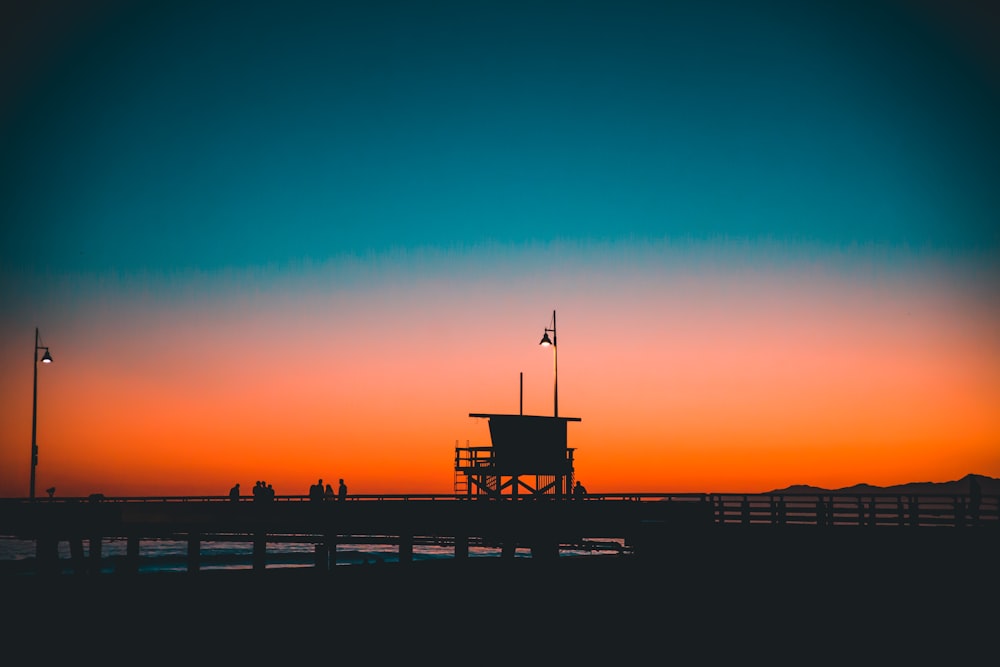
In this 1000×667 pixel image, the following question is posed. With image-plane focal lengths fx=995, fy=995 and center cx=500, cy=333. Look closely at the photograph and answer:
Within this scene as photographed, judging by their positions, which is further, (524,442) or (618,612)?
(524,442)

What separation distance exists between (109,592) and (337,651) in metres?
5.83

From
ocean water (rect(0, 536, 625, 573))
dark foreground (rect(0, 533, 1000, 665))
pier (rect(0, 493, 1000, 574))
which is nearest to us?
dark foreground (rect(0, 533, 1000, 665))

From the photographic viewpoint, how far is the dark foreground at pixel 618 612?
Result: 79.9 ft

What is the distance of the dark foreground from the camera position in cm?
2434

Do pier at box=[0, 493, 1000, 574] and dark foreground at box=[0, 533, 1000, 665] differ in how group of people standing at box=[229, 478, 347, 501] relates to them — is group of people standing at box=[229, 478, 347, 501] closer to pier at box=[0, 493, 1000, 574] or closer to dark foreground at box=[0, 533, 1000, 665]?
pier at box=[0, 493, 1000, 574]

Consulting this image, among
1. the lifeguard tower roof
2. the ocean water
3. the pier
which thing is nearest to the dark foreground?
the pier

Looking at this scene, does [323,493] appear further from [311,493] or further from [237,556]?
[237,556]

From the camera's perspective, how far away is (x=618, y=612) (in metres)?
27.8

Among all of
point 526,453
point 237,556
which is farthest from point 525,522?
point 237,556

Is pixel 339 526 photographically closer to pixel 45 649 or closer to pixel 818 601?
pixel 45 649

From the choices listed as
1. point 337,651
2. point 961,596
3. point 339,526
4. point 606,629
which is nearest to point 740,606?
point 606,629

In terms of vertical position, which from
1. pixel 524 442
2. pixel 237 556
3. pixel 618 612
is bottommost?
pixel 237 556

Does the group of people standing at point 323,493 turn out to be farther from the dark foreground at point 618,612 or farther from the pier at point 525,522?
the dark foreground at point 618,612

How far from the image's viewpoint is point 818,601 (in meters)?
26.5
